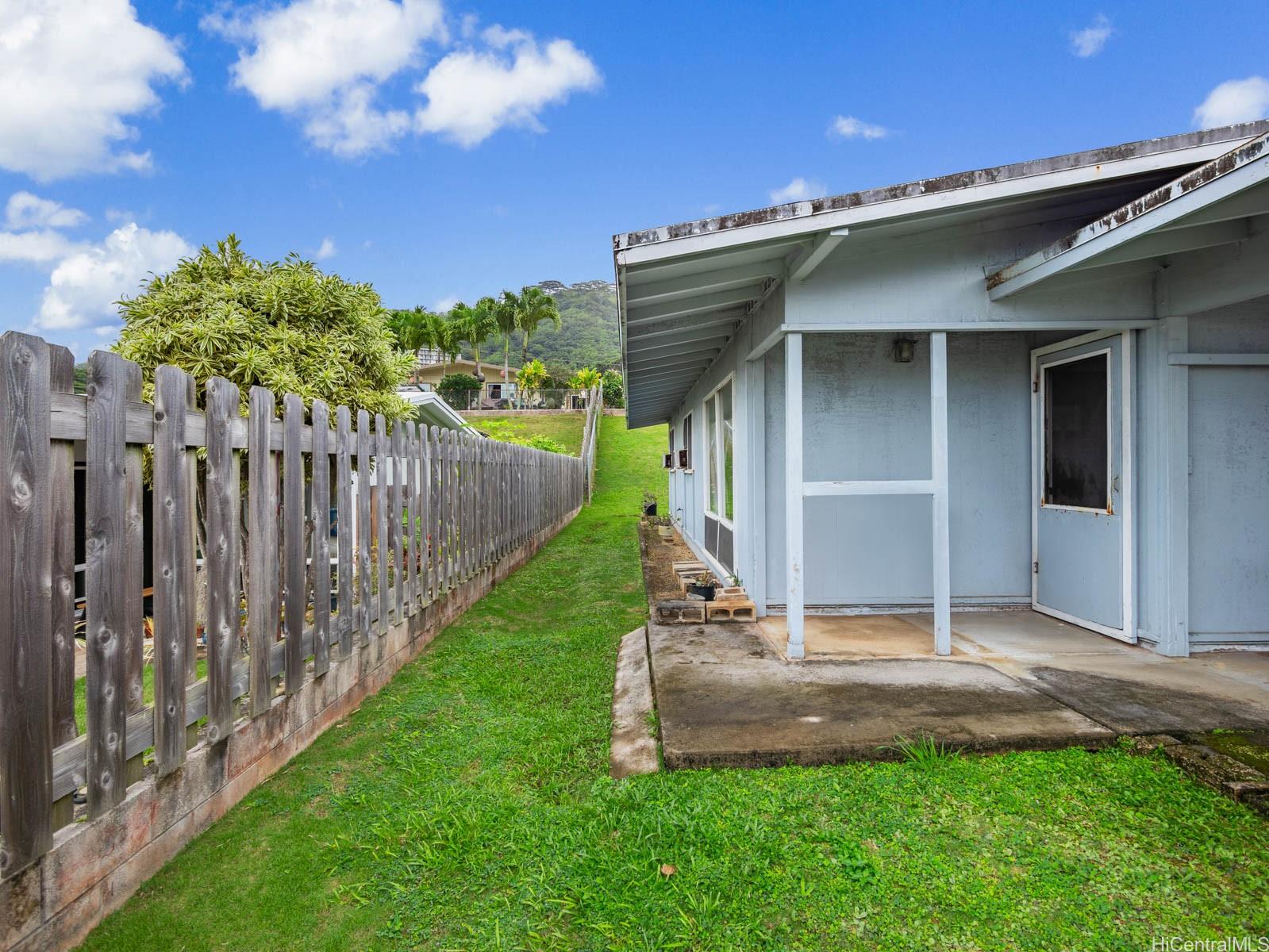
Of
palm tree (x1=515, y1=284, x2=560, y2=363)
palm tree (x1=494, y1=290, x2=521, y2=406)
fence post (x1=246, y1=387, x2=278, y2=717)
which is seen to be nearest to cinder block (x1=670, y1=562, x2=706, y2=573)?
fence post (x1=246, y1=387, x2=278, y2=717)

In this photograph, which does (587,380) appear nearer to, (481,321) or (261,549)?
(481,321)

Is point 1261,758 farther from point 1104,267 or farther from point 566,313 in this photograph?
point 566,313

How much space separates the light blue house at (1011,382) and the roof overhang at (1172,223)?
0.01m

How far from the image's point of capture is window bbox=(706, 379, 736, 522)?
7109 millimetres

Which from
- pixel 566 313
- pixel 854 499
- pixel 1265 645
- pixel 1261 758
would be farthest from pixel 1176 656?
pixel 566 313

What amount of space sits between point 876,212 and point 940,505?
1.81m

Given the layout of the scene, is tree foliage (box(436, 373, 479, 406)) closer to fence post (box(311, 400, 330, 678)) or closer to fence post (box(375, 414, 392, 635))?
fence post (box(375, 414, 392, 635))

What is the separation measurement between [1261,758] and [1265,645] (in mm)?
2295

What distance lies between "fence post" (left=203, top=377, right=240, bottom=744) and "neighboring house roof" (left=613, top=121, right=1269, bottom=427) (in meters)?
2.10

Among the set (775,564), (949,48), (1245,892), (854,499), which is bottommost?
(1245,892)

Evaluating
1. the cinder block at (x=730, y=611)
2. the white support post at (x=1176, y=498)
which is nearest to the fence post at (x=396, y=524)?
the cinder block at (x=730, y=611)

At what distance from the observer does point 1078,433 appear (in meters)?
4.96

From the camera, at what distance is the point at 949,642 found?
14.1 feet

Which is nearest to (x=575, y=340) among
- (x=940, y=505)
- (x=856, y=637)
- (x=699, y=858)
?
(x=856, y=637)
